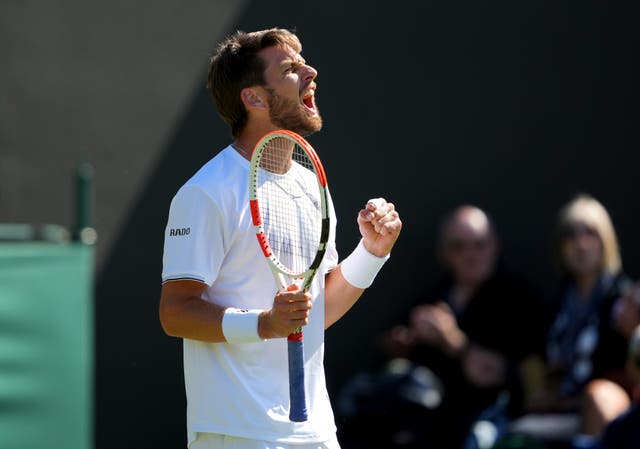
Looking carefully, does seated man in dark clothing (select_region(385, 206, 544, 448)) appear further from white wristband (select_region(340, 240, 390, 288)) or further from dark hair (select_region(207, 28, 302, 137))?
dark hair (select_region(207, 28, 302, 137))

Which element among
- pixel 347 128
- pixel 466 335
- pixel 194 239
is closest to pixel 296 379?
pixel 194 239

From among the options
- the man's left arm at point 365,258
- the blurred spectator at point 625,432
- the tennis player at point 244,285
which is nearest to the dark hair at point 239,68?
the tennis player at point 244,285

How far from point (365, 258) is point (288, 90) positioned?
494mm

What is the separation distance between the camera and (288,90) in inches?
122

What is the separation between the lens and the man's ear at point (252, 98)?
311cm

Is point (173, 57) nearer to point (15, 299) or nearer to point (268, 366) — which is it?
point (15, 299)

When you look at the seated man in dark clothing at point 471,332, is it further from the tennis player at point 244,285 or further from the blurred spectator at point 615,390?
the tennis player at point 244,285

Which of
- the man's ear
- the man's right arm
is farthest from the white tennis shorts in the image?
the man's ear

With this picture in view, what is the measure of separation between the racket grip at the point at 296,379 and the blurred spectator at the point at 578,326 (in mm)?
2808

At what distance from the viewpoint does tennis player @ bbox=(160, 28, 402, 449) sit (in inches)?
113

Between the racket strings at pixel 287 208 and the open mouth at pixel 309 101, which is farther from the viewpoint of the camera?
the open mouth at pixel 309 101

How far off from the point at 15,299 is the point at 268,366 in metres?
2.00

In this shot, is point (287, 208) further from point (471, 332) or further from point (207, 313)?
point (471, 332)

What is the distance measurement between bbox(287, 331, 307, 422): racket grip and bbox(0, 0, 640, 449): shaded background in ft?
9.10
